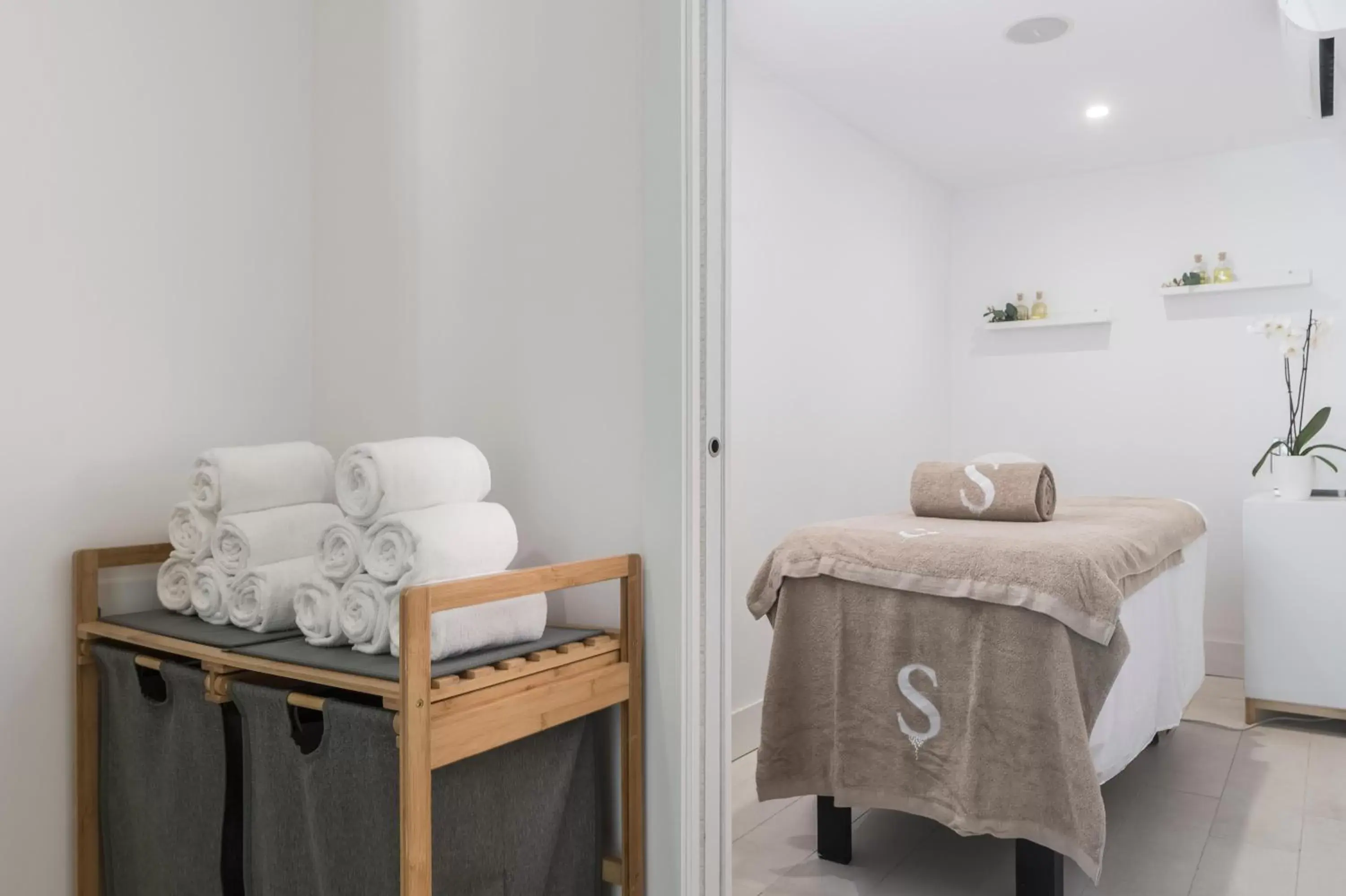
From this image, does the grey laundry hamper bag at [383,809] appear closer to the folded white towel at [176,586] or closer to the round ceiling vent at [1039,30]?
the folded white towel at [176,586]

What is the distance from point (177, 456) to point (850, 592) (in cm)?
140

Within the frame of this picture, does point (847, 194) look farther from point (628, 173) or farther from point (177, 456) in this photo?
point (177, 456)

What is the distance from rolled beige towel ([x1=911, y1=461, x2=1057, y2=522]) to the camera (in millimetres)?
2355

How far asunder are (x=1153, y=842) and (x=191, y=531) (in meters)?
2.22

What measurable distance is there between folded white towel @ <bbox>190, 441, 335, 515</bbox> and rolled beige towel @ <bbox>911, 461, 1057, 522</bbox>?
5.04 feet

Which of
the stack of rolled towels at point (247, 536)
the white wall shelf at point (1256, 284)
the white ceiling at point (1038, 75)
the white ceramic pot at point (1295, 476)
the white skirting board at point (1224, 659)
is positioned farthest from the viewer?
the white skirting board at point (1224, 659)

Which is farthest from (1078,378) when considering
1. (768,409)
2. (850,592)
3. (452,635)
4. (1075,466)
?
(452,635)

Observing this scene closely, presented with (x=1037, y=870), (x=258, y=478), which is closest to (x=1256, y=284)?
(x=1037, y=870)

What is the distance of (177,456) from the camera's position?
1.83 metres

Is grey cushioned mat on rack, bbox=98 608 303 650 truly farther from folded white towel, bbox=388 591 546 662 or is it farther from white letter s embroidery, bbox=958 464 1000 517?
white letter s embroidery, bbox=958 464 1000 517

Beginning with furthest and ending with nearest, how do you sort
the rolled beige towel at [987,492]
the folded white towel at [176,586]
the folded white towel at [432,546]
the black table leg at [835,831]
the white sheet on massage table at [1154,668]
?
the rolled beige towel at [987,492] < the black table leg at [835,831] < the white sheet on massage table at [1154,668] < the folded white towel at [176,586] < the folded white towel at [432,546]

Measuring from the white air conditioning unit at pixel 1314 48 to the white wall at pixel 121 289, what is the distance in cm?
247

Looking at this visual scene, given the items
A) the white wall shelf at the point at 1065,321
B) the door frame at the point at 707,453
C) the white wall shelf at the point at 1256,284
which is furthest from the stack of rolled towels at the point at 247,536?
the white wall shelf at the point at 1256,284

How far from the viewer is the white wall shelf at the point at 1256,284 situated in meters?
3.93
